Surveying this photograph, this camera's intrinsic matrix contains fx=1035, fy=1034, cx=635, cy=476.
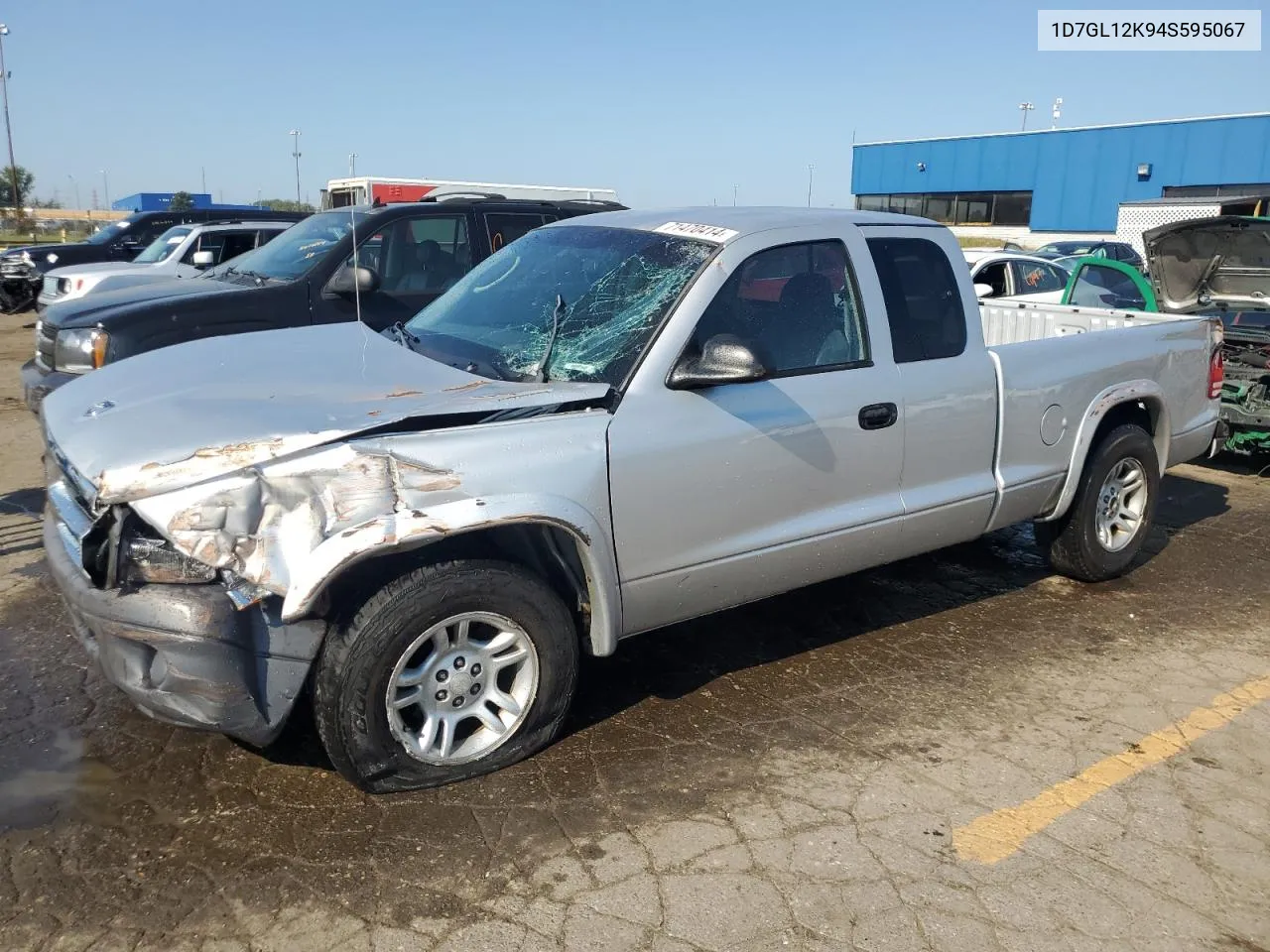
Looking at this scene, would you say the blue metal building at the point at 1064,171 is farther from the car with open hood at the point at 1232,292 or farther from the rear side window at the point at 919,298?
the rear side window at the point at 919,298

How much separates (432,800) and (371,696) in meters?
0.44

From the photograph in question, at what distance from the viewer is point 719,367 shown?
354 centimetres

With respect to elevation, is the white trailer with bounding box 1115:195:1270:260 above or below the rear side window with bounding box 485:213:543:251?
above

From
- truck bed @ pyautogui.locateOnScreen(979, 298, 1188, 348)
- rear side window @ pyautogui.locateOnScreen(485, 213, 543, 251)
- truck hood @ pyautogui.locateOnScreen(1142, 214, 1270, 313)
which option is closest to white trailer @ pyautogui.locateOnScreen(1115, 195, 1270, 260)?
truck hood @ pyautogui.locateOnScreen(1142, 214, 1270, 313)

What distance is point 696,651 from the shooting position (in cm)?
458

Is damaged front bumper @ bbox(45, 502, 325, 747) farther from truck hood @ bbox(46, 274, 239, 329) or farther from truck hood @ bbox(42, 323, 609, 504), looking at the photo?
truck hood @ bbox(46, 274, 239, 329)

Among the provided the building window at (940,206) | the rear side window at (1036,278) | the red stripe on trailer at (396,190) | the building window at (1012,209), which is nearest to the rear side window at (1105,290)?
the rear side window at (1036,278)

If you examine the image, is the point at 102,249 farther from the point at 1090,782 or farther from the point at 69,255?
the point at 1090,782

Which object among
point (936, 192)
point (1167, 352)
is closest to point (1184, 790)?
point (1167, 352)

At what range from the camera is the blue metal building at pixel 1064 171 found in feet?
121

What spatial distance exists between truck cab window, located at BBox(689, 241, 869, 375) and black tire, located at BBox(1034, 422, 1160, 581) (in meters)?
1.88

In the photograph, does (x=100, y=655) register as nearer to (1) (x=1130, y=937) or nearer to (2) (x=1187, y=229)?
(1) (x=1130, y=937)

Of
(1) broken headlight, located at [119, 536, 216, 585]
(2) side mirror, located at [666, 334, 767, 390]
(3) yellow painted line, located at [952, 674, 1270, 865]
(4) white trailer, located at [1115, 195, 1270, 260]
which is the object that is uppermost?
(4) white trailer, located at [1115, 195, 1270, 260]

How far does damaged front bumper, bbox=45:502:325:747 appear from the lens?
2.94m
